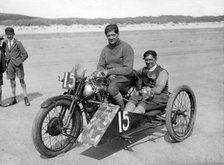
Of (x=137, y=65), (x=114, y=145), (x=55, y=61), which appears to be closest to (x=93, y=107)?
(x=114, y=145)

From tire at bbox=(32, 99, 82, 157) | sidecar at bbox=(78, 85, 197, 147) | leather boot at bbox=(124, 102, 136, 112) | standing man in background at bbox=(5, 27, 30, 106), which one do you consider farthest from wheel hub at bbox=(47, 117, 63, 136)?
standing man in background at bbox=(5, 27, 30, 106)

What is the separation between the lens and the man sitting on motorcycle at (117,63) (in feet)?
17.2

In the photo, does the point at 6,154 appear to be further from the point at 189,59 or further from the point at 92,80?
the point at 189,59

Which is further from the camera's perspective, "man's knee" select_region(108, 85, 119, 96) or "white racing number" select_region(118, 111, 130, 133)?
"man's knee" select_region(108, 85, 119, 96)

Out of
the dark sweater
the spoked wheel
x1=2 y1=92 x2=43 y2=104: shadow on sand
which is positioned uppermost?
the dark sweater

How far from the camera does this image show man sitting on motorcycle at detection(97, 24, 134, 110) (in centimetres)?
524

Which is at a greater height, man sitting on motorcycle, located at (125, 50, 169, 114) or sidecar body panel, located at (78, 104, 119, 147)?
man sitting on motorcycle, located at (125, 50, 169, 114)

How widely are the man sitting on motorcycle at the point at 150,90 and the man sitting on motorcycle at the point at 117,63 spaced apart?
0.22m

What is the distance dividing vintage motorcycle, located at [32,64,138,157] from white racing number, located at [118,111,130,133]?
0.41 meters

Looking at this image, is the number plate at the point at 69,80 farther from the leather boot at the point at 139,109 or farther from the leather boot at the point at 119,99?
the leather boot at the point at 139,109

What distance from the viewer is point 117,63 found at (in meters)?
5.54

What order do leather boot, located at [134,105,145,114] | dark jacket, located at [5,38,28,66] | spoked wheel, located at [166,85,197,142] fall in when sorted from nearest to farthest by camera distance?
spoked wheel, located at [166,85,197,142] < leather boot, located at [134,105,145,114] < dark jacket, located at [5,38,28,66]

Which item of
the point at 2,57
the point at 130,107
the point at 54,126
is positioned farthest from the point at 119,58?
the point at 2,57

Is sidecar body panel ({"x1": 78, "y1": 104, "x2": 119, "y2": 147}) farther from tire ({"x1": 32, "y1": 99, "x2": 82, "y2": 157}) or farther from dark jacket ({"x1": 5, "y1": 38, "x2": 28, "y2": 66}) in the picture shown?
dark jacket ({"x1": 5, "y1": 38, "x2": 28, "y2": 66})
